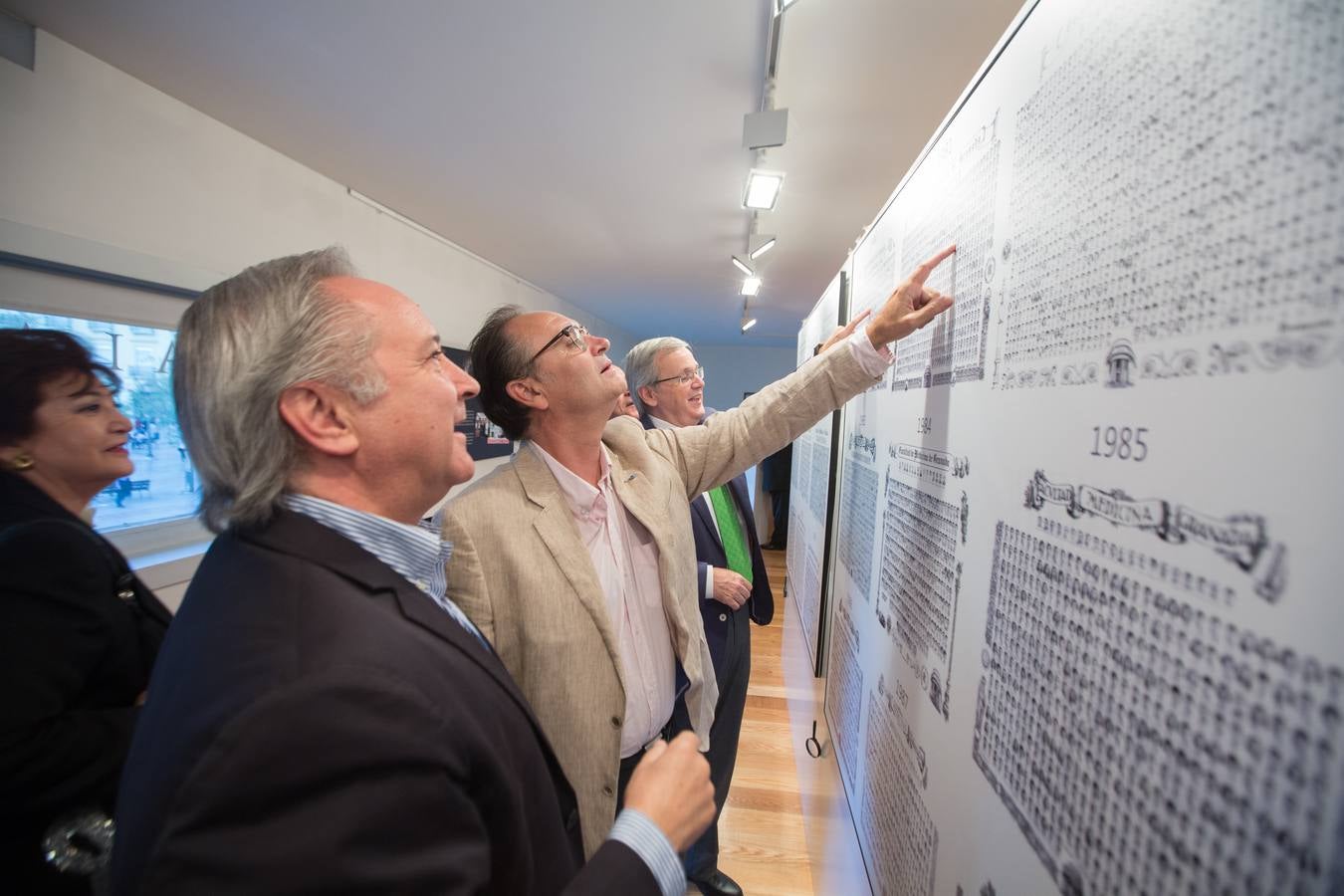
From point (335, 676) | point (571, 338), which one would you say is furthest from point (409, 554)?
point (571, 338)

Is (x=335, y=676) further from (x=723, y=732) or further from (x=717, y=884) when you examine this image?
(x=717, y=884)

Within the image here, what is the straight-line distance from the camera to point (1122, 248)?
461 millimetres

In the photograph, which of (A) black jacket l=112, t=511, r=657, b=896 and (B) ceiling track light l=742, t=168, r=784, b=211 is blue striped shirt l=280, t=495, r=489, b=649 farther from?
(B) ceiling track light l=742, t=168, r=784, b=211

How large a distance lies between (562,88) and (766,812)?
2973 millimetres

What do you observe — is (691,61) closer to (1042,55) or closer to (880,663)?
(1042,55)

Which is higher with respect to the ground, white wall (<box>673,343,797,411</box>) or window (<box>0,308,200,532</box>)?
white wall (<box>673,343,797,411</box>)

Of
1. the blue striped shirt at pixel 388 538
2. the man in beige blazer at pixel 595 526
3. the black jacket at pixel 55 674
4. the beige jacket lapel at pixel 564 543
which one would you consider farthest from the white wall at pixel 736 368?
the blue striped shirt at pixel 388 538

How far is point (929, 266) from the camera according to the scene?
91 centimetres

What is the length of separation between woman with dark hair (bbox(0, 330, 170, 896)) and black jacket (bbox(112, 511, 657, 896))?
0.63 metres

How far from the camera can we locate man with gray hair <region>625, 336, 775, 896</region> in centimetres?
170

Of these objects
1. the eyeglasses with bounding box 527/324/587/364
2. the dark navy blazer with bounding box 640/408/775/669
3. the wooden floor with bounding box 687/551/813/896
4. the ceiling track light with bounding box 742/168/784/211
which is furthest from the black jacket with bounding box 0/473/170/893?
the ceiling track light with bounding box 742/168/784/211

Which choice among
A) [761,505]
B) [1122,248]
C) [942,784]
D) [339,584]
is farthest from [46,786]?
[761,505]

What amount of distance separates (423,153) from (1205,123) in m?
2.68

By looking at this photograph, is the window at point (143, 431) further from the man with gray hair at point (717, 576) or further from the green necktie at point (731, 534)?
the green necktie at point (731, 534)
